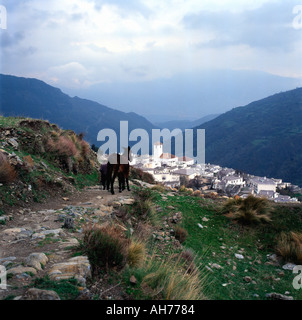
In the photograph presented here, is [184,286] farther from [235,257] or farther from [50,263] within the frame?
[235,257]

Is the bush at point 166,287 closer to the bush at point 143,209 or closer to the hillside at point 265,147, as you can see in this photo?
the bush at point 143,209

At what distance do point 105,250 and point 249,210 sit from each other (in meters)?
6.05

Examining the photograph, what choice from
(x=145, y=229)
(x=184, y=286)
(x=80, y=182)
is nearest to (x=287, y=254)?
(x=145, y=229)

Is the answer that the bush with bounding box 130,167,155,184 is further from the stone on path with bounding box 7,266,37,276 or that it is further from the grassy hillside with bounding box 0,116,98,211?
the stone on path with bounding box 7,266,37,276

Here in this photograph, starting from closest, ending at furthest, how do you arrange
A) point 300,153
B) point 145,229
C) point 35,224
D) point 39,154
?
point 35,224 < point 145,229 < point 39,154 < point 300,153

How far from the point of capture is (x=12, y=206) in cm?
679

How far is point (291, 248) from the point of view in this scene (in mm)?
6793

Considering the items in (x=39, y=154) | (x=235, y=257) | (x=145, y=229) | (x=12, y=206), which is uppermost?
(x=39, y=154)

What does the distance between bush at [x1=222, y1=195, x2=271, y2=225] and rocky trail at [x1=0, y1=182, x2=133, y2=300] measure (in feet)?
11.5

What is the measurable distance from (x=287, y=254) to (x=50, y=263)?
5868 millimetres

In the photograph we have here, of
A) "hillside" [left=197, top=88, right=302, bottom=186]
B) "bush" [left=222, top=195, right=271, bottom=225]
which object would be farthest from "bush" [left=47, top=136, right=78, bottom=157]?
"hillside" [left=197, top=88, right=302, bottom=186]

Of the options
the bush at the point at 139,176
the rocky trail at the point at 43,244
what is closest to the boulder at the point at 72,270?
the rocky trail at the point at 43,244

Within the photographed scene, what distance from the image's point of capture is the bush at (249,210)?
8320 millimetres
